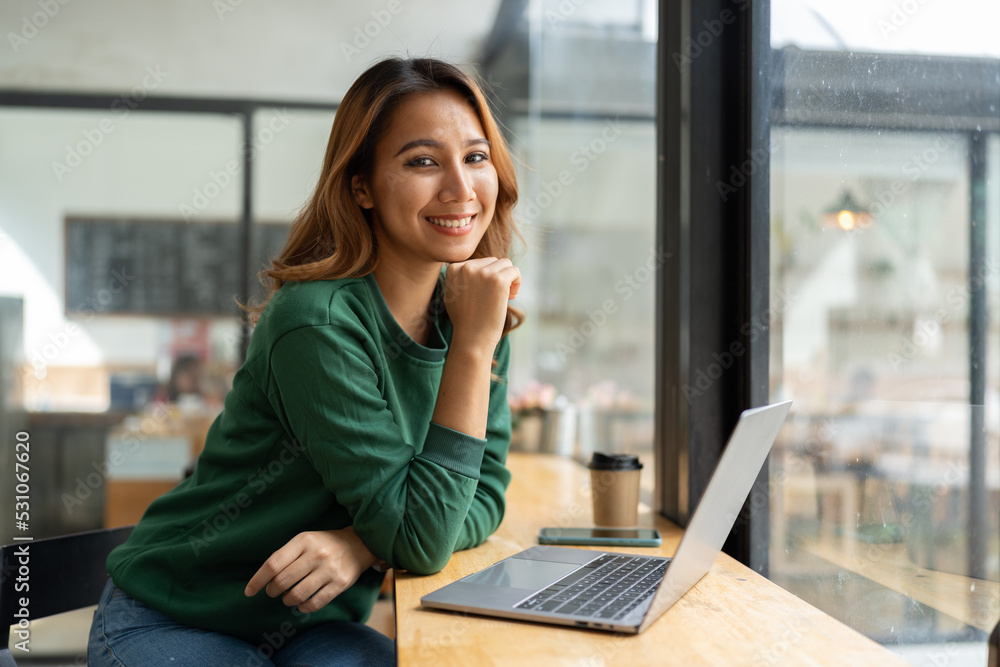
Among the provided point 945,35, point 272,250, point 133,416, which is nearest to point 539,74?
point 272,250

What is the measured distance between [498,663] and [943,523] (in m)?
0.55

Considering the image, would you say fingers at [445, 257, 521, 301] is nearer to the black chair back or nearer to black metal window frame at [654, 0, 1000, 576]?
black metal window frame at [654, 0, 1000, 576]

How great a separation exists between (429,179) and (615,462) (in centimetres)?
56

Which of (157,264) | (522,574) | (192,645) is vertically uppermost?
(157,264)

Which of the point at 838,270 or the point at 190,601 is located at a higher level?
Result: the point at 838,270

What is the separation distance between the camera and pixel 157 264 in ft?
12.2

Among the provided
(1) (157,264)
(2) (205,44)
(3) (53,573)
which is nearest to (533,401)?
(3) (53,573)

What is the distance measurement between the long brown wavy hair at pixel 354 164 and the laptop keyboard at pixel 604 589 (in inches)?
21.3

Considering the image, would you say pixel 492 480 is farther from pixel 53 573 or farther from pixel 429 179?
pixel 53 573

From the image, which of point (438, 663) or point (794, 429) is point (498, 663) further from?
point (794, 429)

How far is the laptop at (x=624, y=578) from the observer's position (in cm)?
78

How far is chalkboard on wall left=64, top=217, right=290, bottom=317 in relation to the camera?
3.62 m

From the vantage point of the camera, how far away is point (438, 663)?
2.43ft

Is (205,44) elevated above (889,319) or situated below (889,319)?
above
